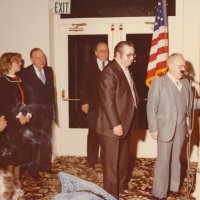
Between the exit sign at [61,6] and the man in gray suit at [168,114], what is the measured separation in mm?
2565

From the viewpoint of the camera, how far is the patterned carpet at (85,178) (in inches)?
189

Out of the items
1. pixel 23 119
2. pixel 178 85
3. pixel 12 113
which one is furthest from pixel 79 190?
pixel 23 119

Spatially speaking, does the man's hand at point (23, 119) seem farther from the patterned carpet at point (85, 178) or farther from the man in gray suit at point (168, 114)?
Answer: the man in gray suit at point (168, 114)

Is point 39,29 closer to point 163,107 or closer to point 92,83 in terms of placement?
point 92,83

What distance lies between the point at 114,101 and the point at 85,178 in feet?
5.57

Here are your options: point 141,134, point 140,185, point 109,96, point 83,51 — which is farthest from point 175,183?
point 83,51

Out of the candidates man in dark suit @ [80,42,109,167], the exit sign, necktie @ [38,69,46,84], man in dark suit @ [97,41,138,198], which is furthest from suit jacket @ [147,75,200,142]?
the exit sign

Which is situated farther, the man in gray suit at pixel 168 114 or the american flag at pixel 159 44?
the american flag at pixel 159 44

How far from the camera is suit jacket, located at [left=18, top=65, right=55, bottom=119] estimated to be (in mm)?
5305

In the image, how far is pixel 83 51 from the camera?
651 cm

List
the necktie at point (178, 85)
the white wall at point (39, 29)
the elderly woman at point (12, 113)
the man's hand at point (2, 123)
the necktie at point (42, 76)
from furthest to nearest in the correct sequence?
the white wall at point (39, 29) → the necktie at point (42, 76) → the elderly woman at point (12, 113) → the man's hand at point (2, 123) → the necktie at point (178, 85)

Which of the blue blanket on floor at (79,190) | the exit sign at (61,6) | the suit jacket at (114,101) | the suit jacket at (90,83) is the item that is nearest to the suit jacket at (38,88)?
the suit jacket at (90,83)

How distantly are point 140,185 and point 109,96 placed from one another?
1.61 meters

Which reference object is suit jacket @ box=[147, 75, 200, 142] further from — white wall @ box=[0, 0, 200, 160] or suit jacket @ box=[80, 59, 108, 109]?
white wall @ box=[0, 0, 200, 160]
